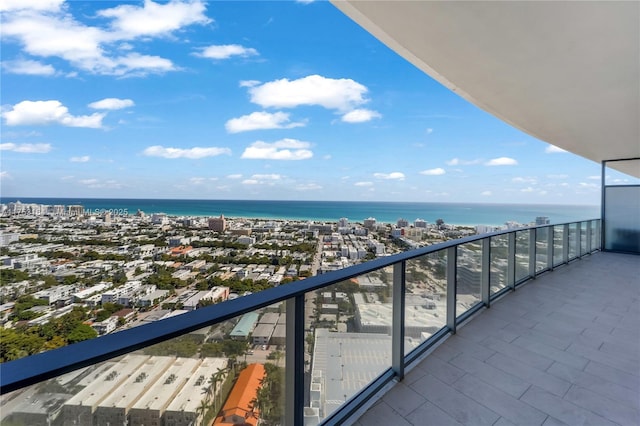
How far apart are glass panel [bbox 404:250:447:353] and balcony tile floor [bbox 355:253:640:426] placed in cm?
22

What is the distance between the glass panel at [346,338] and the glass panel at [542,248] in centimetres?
472

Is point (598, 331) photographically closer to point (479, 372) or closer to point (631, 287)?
point (479, 372)

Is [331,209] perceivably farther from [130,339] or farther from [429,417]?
[130,339]

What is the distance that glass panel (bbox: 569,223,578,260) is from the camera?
6.80 metres

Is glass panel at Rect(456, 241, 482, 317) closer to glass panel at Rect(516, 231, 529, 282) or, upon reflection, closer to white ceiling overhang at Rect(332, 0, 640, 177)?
glass panel at Rect(516, 231, 529, 282)

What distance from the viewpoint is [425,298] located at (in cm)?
284

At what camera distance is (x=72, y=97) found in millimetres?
19750

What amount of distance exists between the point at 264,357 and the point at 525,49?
13.3 feet

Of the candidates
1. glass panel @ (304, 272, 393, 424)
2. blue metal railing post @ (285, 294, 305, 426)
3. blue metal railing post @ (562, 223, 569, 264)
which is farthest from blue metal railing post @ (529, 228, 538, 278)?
blue metal railing post @ (285, 294, 305, 426)

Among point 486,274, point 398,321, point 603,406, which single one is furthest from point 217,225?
point 603,406

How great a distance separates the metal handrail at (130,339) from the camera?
75cm

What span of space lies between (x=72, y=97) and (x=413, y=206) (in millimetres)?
32587

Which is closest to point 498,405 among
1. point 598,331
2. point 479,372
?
point 479,372

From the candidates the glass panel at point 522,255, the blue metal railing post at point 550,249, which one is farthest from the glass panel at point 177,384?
the blue metal railing post at point 550,249
